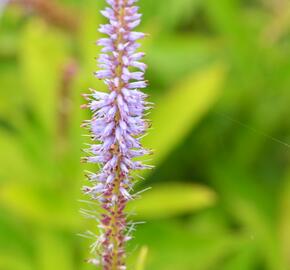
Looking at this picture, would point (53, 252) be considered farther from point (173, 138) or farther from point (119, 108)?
point (119, 108)

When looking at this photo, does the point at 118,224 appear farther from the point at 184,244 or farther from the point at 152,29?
the point at 152,29

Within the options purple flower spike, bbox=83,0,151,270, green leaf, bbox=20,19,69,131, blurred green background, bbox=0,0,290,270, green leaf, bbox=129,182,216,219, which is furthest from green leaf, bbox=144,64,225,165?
purple flower spike, bbox=83,0,151,270

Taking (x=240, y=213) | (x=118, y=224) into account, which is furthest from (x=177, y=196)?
(x=118, y=224)

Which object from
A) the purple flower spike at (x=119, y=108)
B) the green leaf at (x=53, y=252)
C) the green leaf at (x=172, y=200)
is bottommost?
the green leaf at (x=53, y=252)

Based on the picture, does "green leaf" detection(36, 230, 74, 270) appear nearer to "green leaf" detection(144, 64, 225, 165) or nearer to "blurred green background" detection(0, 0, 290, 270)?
"blurred green background" detection(0, 0, 290, 270)

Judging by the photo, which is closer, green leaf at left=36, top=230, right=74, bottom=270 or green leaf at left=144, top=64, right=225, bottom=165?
green leaf at left=36, top=230, right=74, bottom=270

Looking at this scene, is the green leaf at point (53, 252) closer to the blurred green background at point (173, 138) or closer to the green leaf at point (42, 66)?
the blurred green background at point (173, 138)

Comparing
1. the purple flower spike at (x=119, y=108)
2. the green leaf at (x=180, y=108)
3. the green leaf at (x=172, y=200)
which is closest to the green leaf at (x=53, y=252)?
the green leaf at (x=172, y=200)

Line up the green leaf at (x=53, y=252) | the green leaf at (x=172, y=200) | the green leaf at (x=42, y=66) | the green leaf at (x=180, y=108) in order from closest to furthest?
the green leaf at (x=53, y=252), the green leaf at (x=172, y=200), the green leaf at (x=180, y=108), the green leaf at (x=42, y=66)
